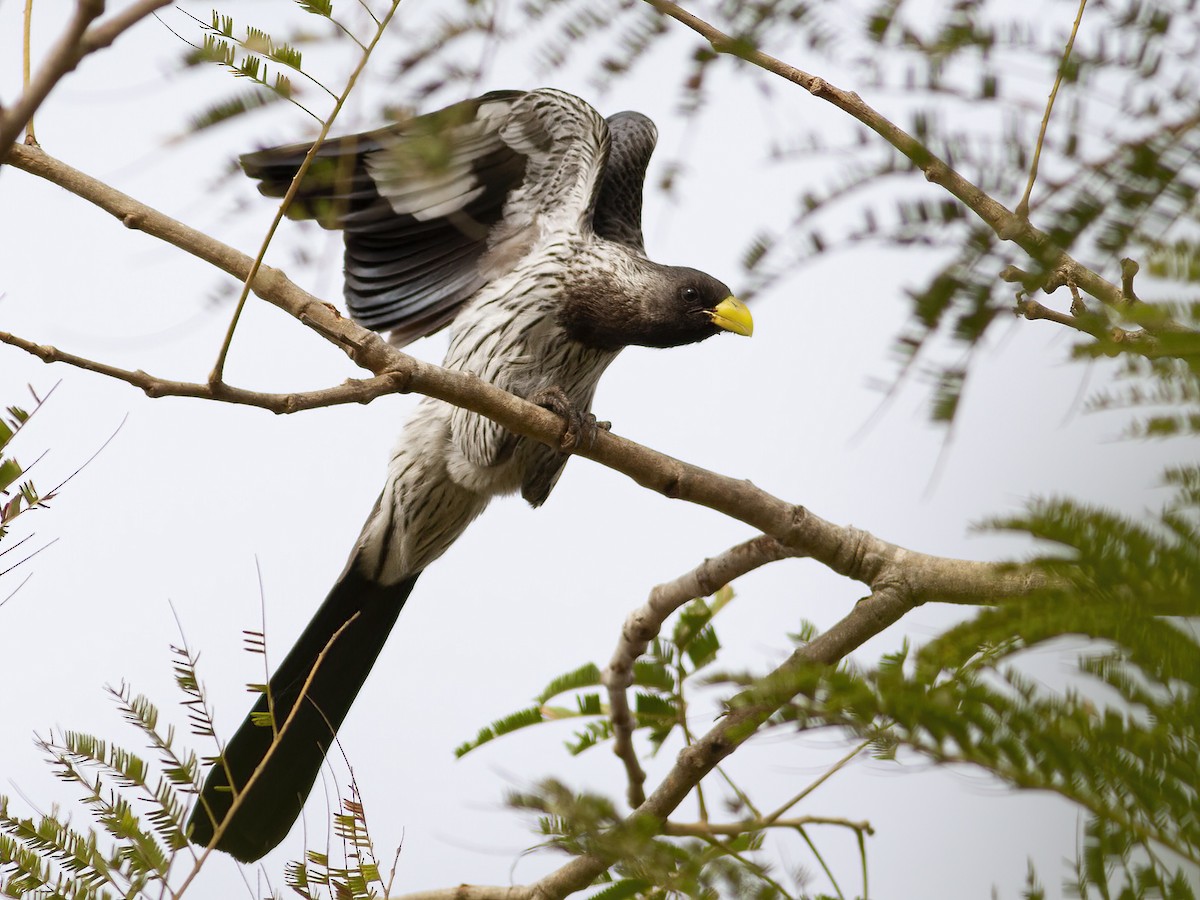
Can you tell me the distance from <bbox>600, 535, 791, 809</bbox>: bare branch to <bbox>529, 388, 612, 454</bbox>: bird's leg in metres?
0.42

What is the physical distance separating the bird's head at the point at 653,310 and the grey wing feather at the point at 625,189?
279 mm

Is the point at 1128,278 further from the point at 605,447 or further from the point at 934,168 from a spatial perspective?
the point at 605,447

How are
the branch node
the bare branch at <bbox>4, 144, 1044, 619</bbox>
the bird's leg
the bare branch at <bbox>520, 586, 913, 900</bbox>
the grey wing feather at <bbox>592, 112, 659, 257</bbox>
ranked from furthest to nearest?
the grey wing feather at <bbox>592, 112, 659, 257</bbox> < the bird's leg < the bare branch at <bbox>520, 586, 913, 900</bbox> < the bare branch at <bbox>4, 144, 1044, 619</bbox> < the branch node

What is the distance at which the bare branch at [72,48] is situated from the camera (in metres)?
0.89

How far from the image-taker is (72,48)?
2.94 ft

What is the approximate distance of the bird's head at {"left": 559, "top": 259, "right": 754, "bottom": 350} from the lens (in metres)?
2.99

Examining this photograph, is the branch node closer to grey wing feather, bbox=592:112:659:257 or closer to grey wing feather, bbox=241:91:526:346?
grey wing feather, bbox=241:91:526:346

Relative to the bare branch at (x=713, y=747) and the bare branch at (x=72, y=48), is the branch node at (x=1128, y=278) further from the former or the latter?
the bare branch at (x=72, y=48)

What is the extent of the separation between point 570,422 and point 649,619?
1.81ft

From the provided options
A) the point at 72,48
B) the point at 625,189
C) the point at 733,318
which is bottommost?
the point at 72,48

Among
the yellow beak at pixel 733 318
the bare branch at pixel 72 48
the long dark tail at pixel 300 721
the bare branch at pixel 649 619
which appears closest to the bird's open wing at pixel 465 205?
the yellow beak at pixel 733 318

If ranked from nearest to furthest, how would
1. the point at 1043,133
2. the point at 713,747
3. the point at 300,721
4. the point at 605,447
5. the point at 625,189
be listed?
the point at 1043,133 → the point at 713,747 → the point at 605,447 → the point at 300,721 → the point at 625,189

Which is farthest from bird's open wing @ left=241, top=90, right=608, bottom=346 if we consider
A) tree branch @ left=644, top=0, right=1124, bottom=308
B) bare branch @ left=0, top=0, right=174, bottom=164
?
bare branch @ left=0, top=0, right=174, bottom=164

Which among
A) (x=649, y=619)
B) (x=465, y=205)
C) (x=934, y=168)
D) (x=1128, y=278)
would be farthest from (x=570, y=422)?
(x=934, y=168)
